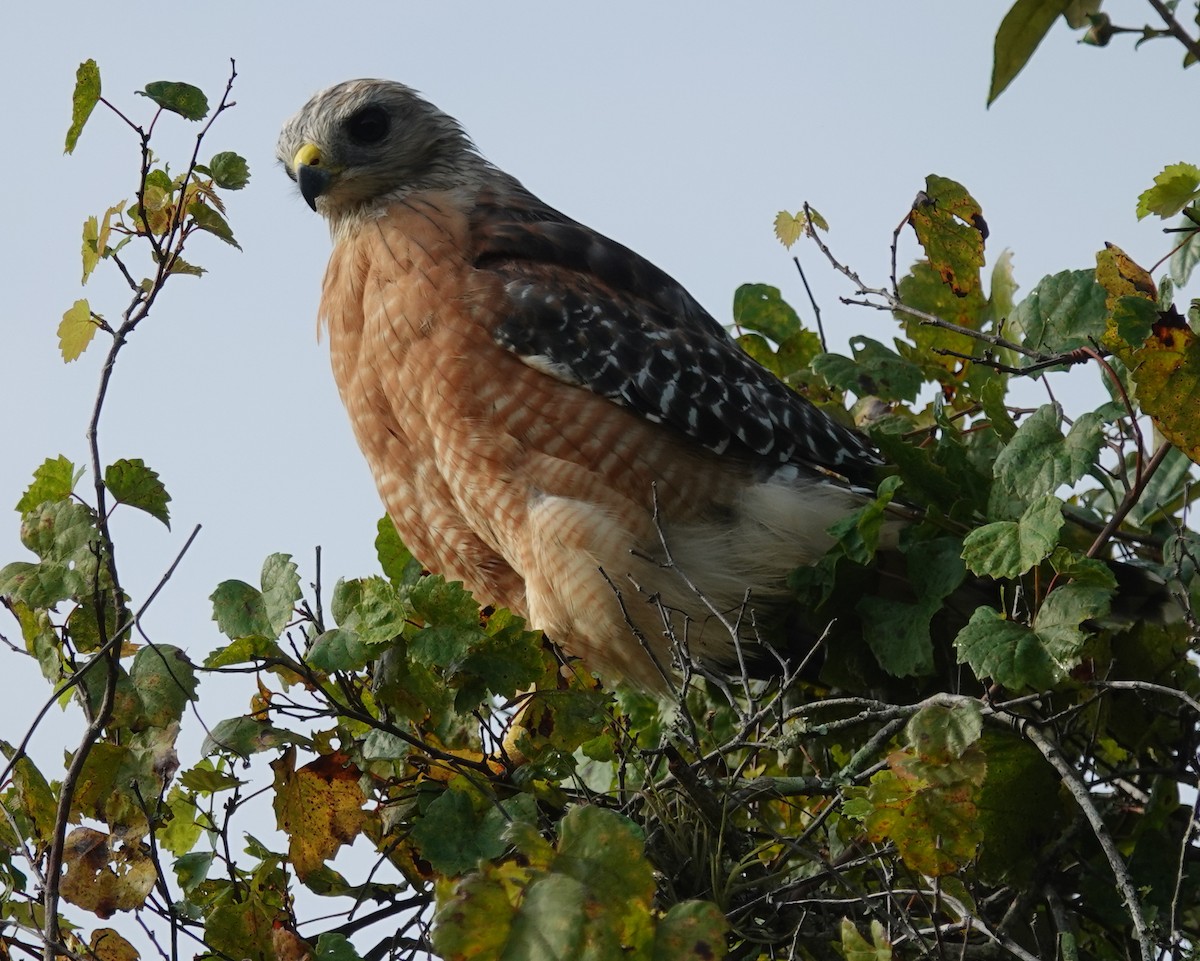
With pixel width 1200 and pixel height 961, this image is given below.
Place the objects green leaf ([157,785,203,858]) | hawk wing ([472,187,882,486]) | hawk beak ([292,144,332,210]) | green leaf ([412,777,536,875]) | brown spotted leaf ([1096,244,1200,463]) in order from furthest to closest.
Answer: hawk beak ([292,144,332,210]) → hawk wing ([472,187,882,486]) → green leaf ([157,785,203,858]) → green leaf ([412,777,536,875]) → brown spotted leaf ([1096,244,1200,463])

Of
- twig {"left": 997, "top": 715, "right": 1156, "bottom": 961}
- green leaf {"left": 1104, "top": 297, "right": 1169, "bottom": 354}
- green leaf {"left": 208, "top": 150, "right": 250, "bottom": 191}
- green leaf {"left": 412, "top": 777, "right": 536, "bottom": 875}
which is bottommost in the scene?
twig {"left": 997, "top": 715, "right": 1156, "bottom": 961}

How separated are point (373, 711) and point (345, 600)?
587 mm

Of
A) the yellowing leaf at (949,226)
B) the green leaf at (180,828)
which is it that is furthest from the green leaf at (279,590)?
the yellowing leaf at (949,226)

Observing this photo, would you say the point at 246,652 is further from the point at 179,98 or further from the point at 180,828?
the point at 179,98

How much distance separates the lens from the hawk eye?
5.50 metres

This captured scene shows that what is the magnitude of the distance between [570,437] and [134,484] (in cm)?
153

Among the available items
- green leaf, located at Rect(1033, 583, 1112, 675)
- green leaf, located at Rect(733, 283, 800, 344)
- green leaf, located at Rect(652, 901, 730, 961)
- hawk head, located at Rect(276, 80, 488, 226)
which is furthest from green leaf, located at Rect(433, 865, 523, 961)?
hawk head, located at Rect(276, 80, 488, 226)

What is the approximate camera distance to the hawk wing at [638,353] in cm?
465

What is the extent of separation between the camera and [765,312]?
16.5 feet

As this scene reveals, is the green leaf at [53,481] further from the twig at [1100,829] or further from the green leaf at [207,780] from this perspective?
the twig at [1100,829]

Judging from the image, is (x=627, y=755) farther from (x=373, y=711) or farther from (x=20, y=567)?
(x=20, y=567)

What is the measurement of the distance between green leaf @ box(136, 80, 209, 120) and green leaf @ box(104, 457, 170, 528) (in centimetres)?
81

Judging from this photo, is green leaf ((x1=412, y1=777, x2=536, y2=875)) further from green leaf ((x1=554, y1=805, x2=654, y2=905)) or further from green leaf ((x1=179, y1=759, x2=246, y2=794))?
green leaf ((x1=554, y1=805, x2=654, y2=905))

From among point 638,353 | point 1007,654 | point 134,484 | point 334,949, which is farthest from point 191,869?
point 638,353
